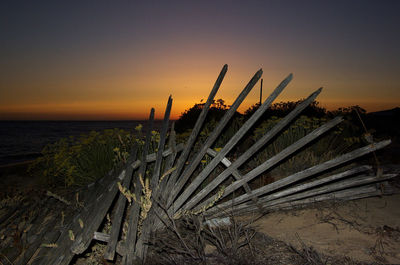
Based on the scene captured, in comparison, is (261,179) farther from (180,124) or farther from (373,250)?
(180,124)

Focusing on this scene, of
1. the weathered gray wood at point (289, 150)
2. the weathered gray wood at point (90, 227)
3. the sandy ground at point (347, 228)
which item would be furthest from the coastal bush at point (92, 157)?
the sandy ground at point (347, 228)

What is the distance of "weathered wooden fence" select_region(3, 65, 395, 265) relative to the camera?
2188 mm

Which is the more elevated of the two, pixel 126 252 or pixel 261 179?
pixel 261 179

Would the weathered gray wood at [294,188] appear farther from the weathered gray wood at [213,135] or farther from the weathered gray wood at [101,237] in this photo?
the weathered gray wood at [101,237]

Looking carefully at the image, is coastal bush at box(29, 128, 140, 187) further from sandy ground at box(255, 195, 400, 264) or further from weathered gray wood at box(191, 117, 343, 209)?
sandy ground at box(255, 195, 400, 264)

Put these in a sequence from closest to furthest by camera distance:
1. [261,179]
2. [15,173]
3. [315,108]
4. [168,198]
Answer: [168,198] → [261,179] → [15,173] → [315,108]

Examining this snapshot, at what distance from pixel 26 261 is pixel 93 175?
6.55 ft

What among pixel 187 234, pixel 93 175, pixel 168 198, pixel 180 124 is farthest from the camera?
pixel 180 124

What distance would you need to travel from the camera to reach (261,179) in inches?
156

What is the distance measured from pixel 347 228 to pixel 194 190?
5.63 feet

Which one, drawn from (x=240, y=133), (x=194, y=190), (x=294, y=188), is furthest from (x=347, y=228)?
(x=194, y=190)

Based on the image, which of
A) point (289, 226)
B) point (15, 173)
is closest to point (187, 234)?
Answer: point (289, 226)

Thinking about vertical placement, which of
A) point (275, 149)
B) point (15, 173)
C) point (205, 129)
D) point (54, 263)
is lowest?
point (15, 173)

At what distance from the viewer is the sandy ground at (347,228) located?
7.42 ft
